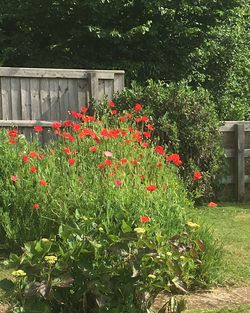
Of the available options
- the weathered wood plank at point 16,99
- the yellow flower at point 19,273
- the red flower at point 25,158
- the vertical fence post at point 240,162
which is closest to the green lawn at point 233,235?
the vertical fence post at point 240,162

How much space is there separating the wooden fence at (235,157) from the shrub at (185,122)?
686 millimetres

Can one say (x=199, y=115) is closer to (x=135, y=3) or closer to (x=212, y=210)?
(x=212, y=210)

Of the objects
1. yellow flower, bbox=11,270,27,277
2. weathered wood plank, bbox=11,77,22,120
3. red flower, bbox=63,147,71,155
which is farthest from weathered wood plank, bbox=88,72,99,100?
yellow flower, bbox=11,270,27,277

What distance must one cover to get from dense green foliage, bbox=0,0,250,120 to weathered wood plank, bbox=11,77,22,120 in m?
3.53

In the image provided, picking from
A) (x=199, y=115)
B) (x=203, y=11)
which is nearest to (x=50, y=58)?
(x=203, y=11)

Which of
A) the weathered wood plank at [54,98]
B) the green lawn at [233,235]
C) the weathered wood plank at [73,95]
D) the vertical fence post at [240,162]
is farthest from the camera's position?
the vertical fence post at [240,162]

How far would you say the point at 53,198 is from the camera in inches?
218

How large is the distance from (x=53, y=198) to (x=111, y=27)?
310 inches

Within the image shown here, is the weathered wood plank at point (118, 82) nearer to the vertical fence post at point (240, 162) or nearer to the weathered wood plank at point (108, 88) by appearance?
the weathered wood plank at point (108, 88)

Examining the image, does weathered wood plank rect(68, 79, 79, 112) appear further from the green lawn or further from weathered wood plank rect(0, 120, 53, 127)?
the green lawn

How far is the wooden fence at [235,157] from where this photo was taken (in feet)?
32.1

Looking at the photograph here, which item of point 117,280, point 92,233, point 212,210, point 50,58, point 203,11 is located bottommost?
point 212,210

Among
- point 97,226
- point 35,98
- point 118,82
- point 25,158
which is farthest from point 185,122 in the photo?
point 97,226

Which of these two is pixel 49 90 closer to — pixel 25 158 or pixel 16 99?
pixel 16 99
